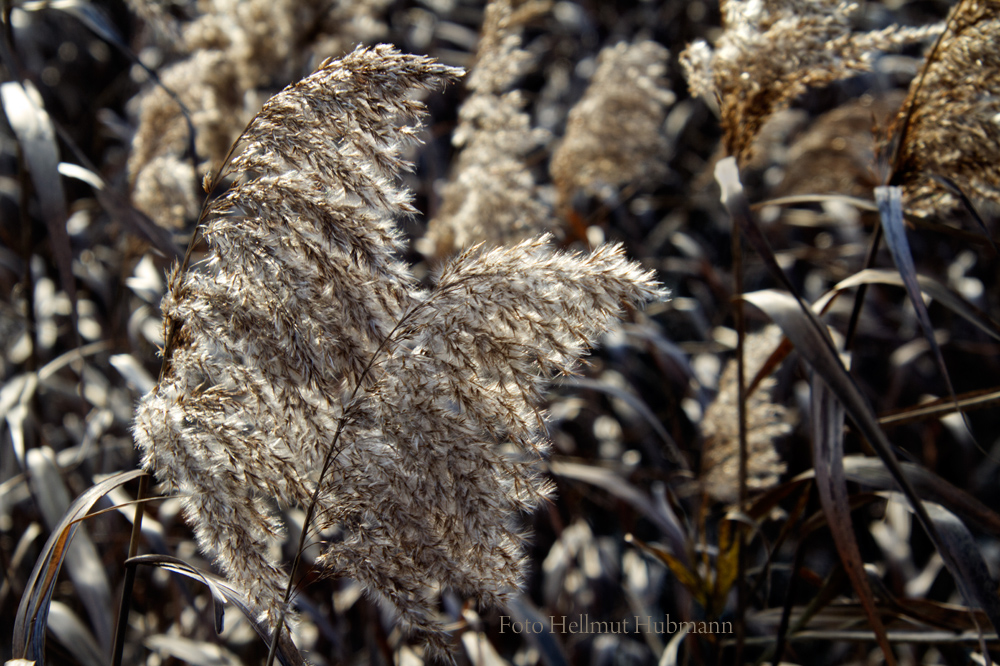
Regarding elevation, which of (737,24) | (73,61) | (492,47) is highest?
(737,24)

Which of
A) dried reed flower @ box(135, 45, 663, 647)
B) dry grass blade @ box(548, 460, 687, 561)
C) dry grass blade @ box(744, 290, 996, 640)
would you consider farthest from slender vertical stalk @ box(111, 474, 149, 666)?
dry grass blade @ box(744, 290, 996, 640)

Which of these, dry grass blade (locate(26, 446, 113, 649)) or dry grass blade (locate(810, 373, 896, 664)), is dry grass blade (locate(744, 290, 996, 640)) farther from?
dry grass blade (locate(26, 446, 113, 649))

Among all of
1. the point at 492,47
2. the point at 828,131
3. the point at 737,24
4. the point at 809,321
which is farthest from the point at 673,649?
the point at 828,131

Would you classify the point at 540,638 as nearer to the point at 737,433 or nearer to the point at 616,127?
the point at 737,433

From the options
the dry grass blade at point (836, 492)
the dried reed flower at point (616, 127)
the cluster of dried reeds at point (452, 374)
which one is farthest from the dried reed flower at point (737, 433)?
the dried reed flower at point (616, 127)

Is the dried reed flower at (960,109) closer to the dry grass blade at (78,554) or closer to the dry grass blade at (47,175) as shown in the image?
the dry grass blade at (47,175)

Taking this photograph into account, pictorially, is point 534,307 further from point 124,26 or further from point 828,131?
point 124,26

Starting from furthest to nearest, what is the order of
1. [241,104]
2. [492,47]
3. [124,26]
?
[124,26], [241,104], [492,47]

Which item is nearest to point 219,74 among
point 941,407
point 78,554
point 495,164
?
point 495,164
